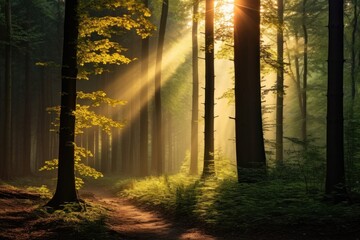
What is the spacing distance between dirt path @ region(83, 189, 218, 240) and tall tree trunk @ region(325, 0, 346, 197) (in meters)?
3.21

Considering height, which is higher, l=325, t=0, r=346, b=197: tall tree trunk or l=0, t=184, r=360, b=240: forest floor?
l=325, t=0, r=346, b=197: tall tree trunk

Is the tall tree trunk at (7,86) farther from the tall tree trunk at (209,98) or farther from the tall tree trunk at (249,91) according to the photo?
the tall tree trunk at (249,91)

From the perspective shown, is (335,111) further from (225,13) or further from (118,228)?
(225,13)

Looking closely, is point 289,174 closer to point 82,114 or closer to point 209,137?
point 209,137

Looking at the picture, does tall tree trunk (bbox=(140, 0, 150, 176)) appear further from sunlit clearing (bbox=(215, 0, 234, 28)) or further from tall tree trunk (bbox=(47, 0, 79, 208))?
tall tree trunk (bbox=(47, 0, 79, 208))

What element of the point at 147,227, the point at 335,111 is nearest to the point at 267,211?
the point at 335,111

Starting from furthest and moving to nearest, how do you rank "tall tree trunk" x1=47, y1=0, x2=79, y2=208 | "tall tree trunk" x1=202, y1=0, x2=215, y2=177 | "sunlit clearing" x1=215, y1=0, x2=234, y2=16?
"tall tree trunk" x1=202, y1=0, x2=215, y2=177 → "sunlit clearing" x1=215, y1=0, x2=234, y2=16 → "tall tree trunk" x1=47, y1=0, x2=79, y2=208

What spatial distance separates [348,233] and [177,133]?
52550mm

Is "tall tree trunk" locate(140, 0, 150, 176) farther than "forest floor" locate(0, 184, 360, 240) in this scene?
Yes

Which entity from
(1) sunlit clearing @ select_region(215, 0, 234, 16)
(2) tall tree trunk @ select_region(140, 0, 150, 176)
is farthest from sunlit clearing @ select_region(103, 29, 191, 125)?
(1) sunlit clearing @ select_region(215, 0, 234, 16)

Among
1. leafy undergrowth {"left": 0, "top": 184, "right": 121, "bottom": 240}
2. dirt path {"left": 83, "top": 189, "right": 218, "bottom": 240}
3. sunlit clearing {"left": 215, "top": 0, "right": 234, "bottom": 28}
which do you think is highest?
sunlit clearing {"left": 215, "top": 0, "right": 234, "bottom": 28}

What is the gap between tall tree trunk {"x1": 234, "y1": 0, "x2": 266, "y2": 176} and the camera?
11.6m

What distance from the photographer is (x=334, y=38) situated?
8977mm

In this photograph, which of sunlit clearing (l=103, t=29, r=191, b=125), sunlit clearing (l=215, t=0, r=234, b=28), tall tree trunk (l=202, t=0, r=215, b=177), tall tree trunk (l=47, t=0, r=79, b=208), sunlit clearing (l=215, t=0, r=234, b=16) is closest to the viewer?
tall tree trunk (l=47, t=0, r=79, b=208)
